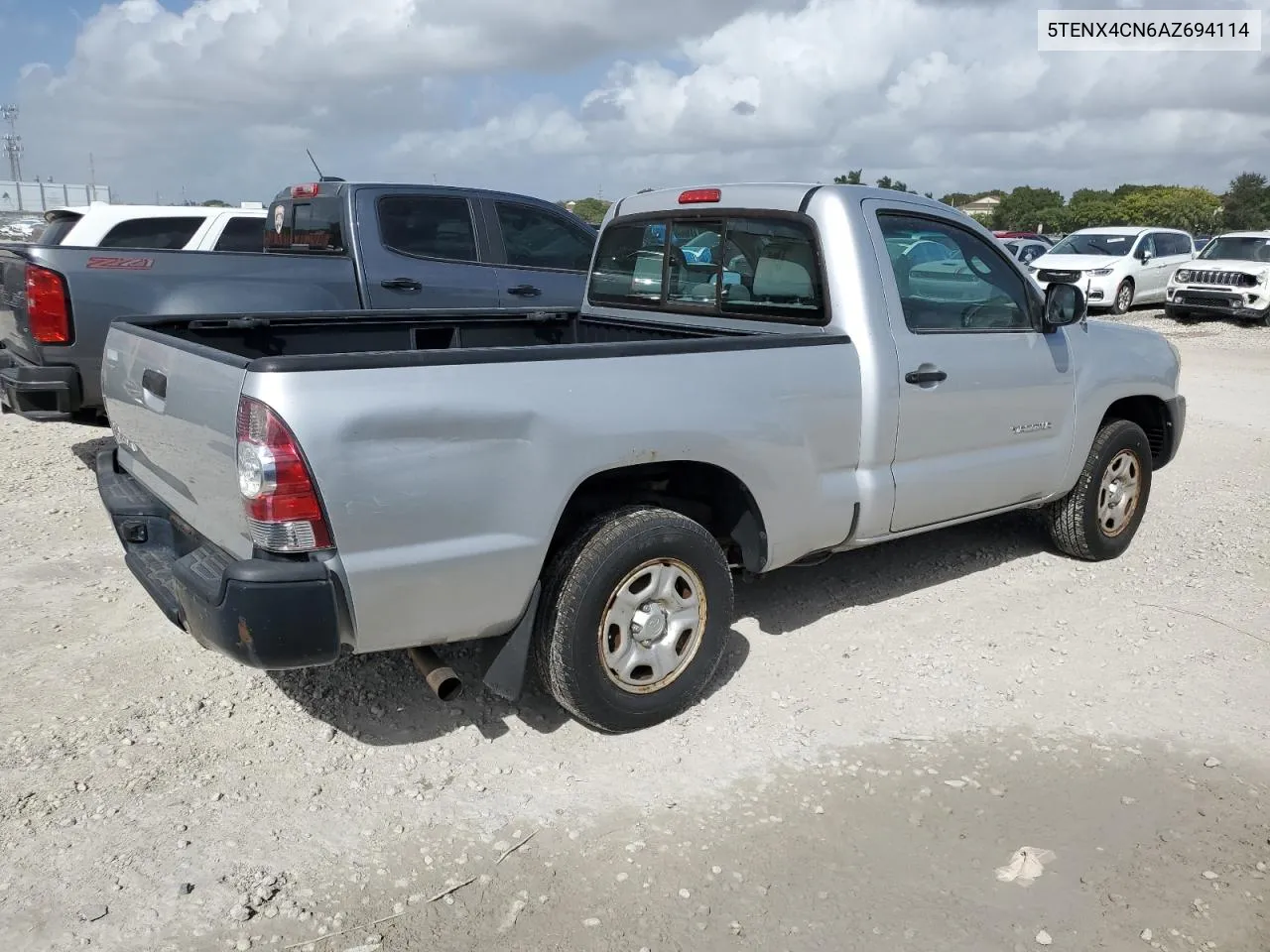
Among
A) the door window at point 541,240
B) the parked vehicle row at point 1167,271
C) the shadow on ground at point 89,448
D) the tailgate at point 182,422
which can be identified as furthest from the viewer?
the parked vehicle row at point 1167,271

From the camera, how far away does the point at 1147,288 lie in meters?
21.1

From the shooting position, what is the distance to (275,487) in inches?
113

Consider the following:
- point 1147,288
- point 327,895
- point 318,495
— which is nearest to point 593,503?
point 318,495

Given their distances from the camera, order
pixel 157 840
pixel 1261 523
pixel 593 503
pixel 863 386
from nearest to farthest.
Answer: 1. pixel 157 840
2. pixel 593 503
3. pixel 863 386
4. pixel 1261 523

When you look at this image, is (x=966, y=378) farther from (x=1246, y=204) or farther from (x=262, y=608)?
(x=1246, y=204)

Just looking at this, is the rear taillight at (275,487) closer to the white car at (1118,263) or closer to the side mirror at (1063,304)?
the side mirror at (1063,304)

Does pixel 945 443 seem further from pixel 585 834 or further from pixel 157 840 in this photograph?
pixel 157 840

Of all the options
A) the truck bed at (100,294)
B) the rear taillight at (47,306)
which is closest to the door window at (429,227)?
the truck bed at (100,294)

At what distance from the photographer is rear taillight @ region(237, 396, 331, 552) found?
113 inches

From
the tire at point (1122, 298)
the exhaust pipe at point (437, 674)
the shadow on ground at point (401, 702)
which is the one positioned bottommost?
the shadow on ground at point (401, 702)

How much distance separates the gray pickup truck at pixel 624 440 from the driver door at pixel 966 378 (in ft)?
0.04

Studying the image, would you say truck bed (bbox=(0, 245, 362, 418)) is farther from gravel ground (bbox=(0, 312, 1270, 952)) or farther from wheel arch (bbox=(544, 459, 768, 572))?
wheel arch (bbox=(544, 459, 768, 572))

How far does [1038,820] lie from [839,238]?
2245mm

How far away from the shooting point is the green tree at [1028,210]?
2144 inches
